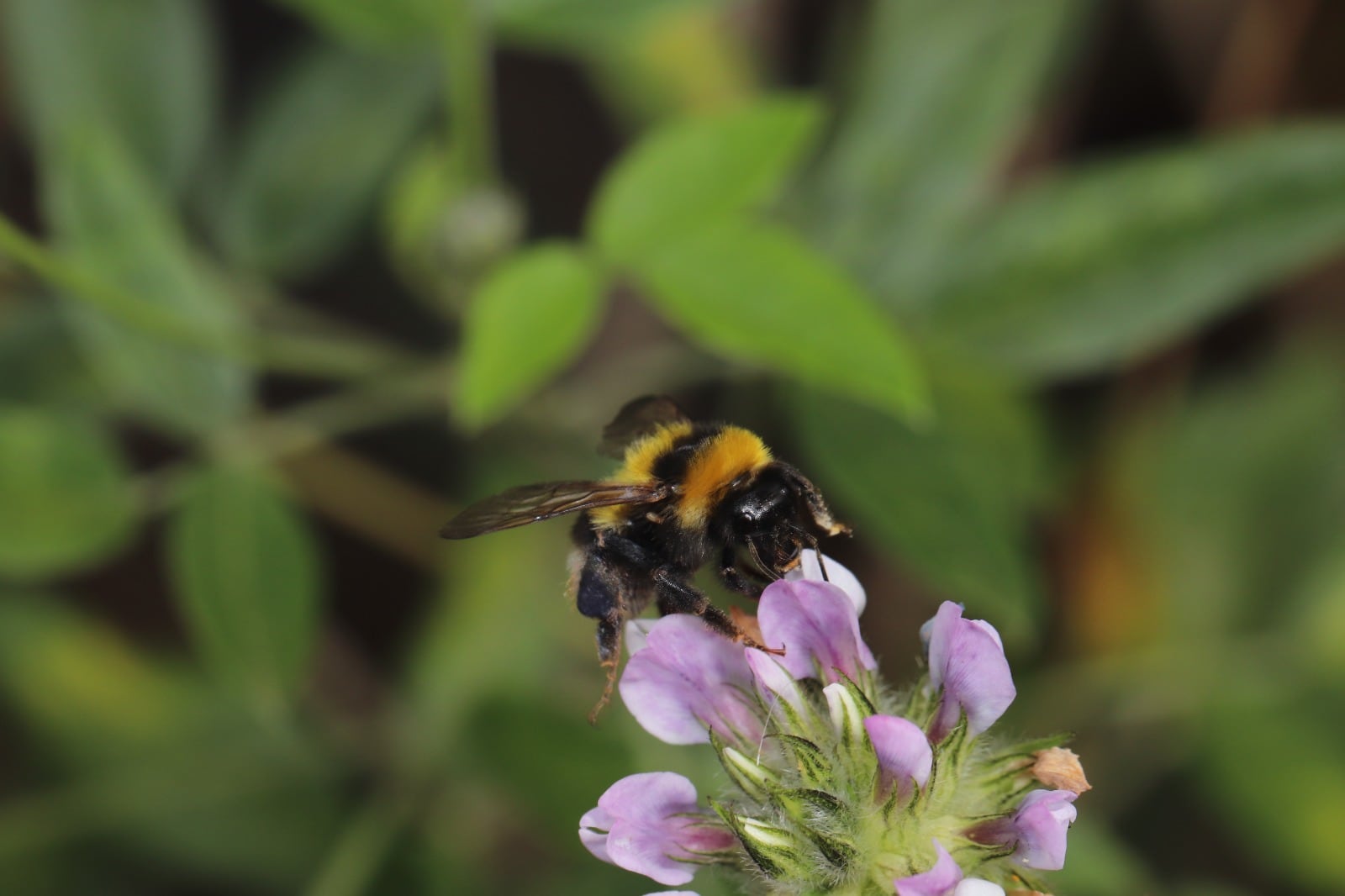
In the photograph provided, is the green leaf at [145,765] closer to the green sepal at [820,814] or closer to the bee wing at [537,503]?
the bee wing at [537,503]

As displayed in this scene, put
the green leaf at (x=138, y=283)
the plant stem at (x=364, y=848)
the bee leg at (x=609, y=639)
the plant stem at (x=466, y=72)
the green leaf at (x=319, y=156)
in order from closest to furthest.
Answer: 1. the bee leg at (x=609, y=639)
2. the green leaf at (x=138, y=283)
3. the plant stem at (x=466, y=72)
4. the plant stem at (x=364, y=848)
5. the green leaf at (x=319, y=156)

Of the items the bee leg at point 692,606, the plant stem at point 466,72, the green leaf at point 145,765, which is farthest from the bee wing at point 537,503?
the green leaf at point 145,765

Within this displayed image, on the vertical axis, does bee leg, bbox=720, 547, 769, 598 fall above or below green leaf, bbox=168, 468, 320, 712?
below

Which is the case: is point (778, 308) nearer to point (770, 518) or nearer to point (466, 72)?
point (770, 518)

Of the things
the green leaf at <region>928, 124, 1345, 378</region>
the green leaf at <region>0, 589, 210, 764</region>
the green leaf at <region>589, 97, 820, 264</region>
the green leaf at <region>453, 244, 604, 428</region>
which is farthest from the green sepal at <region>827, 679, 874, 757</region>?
the green leaf at <region>0, 589, 210, 764</region>

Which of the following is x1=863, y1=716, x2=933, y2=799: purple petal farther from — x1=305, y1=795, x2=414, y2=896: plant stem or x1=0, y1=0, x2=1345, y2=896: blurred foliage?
x1=305, y1=795, x2=414, y2=896: plant stem

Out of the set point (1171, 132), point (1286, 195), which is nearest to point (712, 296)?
point (1286, 195)

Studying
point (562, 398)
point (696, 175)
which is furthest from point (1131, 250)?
point (562, 398)
